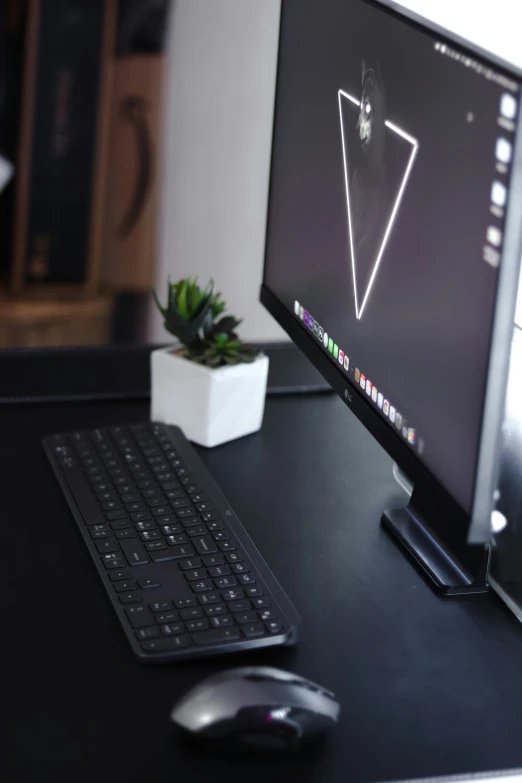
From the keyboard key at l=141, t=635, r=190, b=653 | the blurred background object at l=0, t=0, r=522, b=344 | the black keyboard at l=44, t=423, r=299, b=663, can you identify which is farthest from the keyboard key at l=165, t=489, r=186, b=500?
the blurred background object at l=0, t=0, r=522, b=344

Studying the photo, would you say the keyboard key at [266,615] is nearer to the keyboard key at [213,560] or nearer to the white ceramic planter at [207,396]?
the keyboard key at [213,560]

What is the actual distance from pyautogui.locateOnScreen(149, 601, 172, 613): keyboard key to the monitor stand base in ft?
Answer: 0.68

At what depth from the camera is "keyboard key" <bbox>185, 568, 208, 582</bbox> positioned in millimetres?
816

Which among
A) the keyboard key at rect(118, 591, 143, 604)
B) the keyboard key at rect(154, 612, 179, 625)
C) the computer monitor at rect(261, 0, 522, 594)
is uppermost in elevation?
the computer monitor at rect(261, 0, 522, 594)

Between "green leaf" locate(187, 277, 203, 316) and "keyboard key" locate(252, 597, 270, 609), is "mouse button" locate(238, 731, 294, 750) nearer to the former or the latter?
"keyboard key" locate(252, 597, 270, 609)

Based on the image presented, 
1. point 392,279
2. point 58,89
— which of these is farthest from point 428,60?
point 58,89

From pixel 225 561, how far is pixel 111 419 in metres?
0.33

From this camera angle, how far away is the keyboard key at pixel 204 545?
0.85 meters

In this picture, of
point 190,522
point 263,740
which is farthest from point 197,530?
point 263,740

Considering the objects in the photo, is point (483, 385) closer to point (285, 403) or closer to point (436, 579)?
point (436, 579)

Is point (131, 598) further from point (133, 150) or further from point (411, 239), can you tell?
point (133, 150)

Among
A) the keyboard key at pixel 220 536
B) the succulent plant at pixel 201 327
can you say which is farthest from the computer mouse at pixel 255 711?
the succulent plant at pixel 201 327

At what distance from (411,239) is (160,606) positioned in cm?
34

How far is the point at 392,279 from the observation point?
820mm
